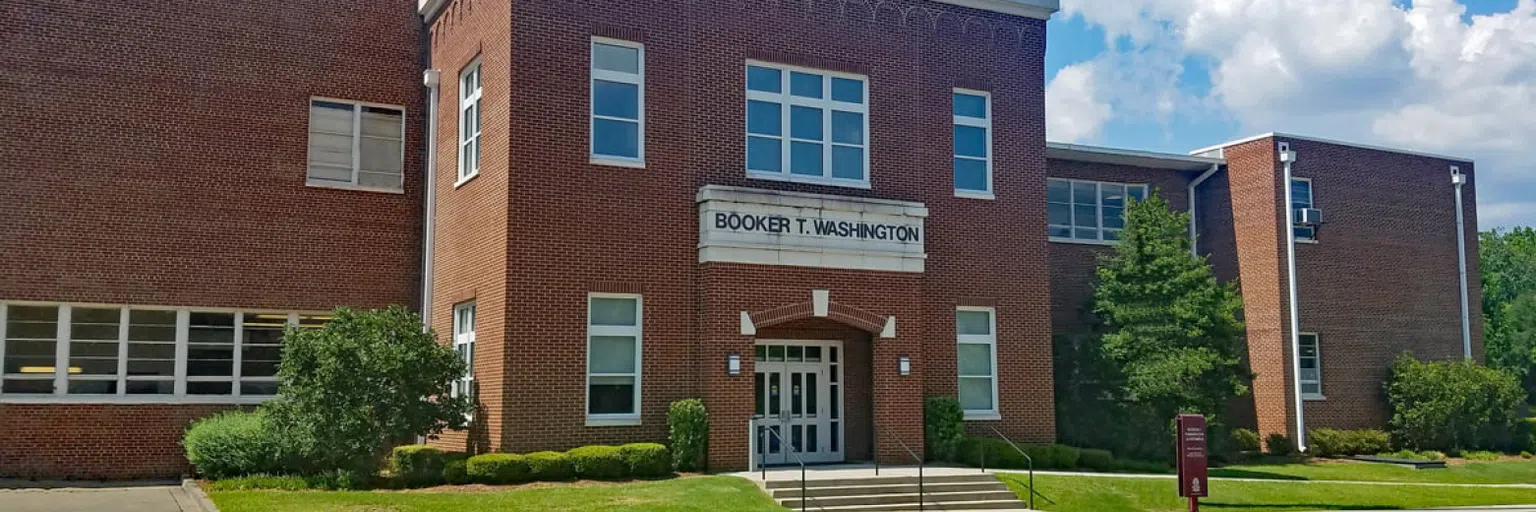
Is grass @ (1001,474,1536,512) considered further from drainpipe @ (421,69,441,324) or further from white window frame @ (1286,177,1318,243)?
drainpipe @ (421,69,441,324)

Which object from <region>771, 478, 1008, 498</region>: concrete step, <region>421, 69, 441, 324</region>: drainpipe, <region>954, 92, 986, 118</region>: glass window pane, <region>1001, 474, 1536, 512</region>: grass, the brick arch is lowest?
<region>1001, 474, 1536, 512</region>: grass

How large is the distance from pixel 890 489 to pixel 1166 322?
1009cm

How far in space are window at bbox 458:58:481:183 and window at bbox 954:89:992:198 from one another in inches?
337

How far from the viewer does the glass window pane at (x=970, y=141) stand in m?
25.5

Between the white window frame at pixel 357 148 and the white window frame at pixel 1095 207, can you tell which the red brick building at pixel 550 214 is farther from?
the white window frame at pixel 1095 207

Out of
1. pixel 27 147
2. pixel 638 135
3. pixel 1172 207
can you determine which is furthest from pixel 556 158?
pixel 1172 207

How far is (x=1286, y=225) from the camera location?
107 ft

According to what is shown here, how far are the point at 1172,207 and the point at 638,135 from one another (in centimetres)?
1652

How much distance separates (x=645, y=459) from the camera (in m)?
20.7

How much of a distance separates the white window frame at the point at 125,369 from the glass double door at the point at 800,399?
8263 millimetres

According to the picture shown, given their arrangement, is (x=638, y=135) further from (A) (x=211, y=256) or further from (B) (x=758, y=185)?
(A) (x=211, y=256)

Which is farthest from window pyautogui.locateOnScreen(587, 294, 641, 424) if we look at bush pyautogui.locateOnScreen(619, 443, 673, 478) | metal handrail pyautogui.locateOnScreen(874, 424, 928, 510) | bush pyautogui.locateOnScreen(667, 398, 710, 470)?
metal handrail pyautogui.locateOnScreen(874, 424, 928, 510)

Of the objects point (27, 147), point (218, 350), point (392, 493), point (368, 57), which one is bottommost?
point (392, 493)

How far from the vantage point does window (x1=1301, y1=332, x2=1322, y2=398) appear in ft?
108
